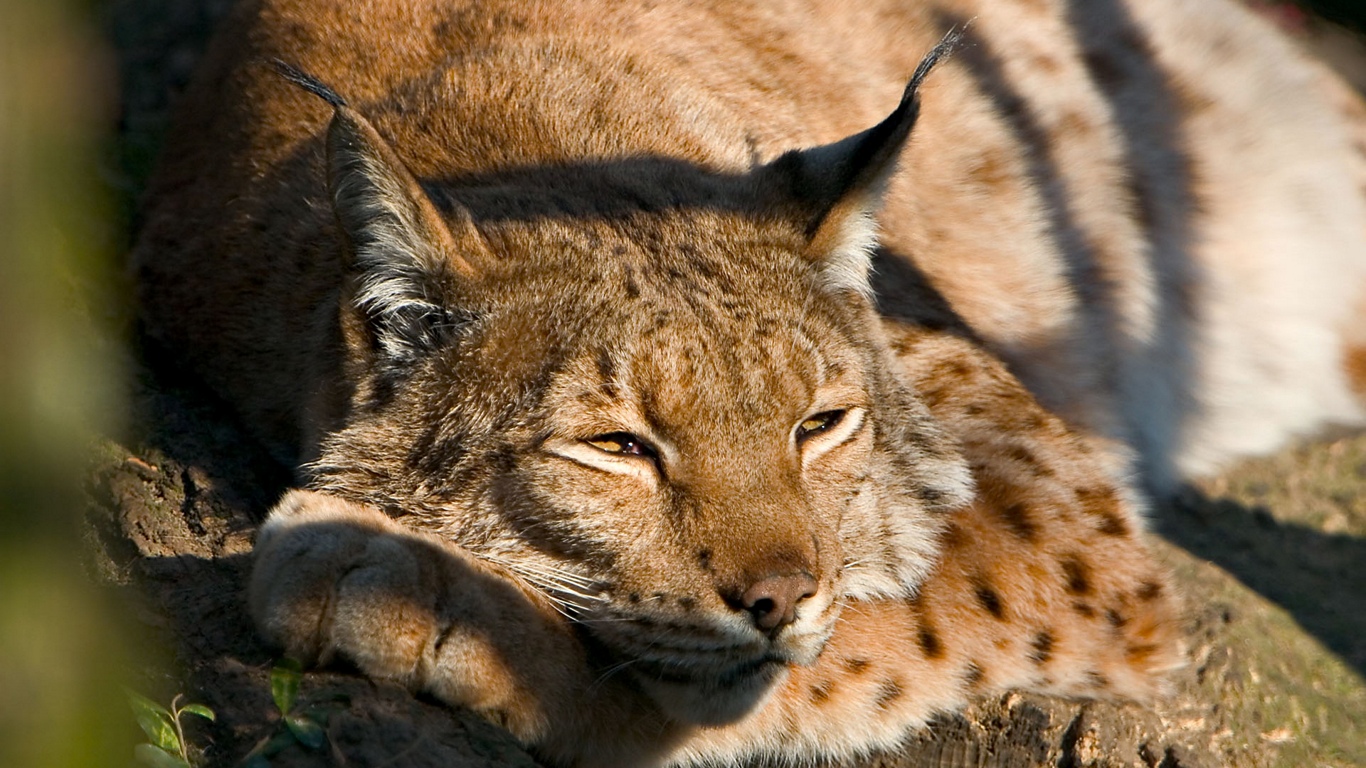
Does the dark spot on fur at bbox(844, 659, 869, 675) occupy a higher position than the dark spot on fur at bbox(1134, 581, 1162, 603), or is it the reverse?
the dark spot on fur at bbox(844, 659, 869, 675)

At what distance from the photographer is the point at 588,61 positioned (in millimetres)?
3920

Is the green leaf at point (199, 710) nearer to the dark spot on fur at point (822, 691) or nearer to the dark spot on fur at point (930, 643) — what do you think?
the dark spot on fur at point (822, 691)

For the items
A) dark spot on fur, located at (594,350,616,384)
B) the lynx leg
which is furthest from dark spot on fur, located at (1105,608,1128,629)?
dark spot on fur, located at (594,350,616,384)

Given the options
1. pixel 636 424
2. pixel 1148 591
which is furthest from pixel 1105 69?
pixel 636 424

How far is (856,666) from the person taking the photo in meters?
3.36

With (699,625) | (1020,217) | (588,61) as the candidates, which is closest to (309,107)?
(588,61)

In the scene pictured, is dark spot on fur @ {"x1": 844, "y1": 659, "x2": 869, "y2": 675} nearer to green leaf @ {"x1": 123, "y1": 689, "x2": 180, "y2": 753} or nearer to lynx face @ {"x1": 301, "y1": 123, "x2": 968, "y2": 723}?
lynx face @ {"x1": 301, "y1": 123, "x2": 968, "y2": 723}

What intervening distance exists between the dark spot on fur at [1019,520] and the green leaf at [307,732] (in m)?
1.91

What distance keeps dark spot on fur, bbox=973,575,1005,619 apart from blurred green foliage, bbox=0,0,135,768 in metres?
3.09

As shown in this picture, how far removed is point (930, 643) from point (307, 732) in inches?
62.3

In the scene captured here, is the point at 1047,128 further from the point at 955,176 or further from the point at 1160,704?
the point at 1160,704

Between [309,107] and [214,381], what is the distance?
818mm

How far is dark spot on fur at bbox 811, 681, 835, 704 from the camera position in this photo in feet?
10.8

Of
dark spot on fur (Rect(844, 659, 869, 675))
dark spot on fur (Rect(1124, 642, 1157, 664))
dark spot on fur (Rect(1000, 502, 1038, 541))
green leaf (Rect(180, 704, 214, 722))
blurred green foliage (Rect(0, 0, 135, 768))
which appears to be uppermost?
blurred green foliage (Rect(0, 0, 135, 768))
